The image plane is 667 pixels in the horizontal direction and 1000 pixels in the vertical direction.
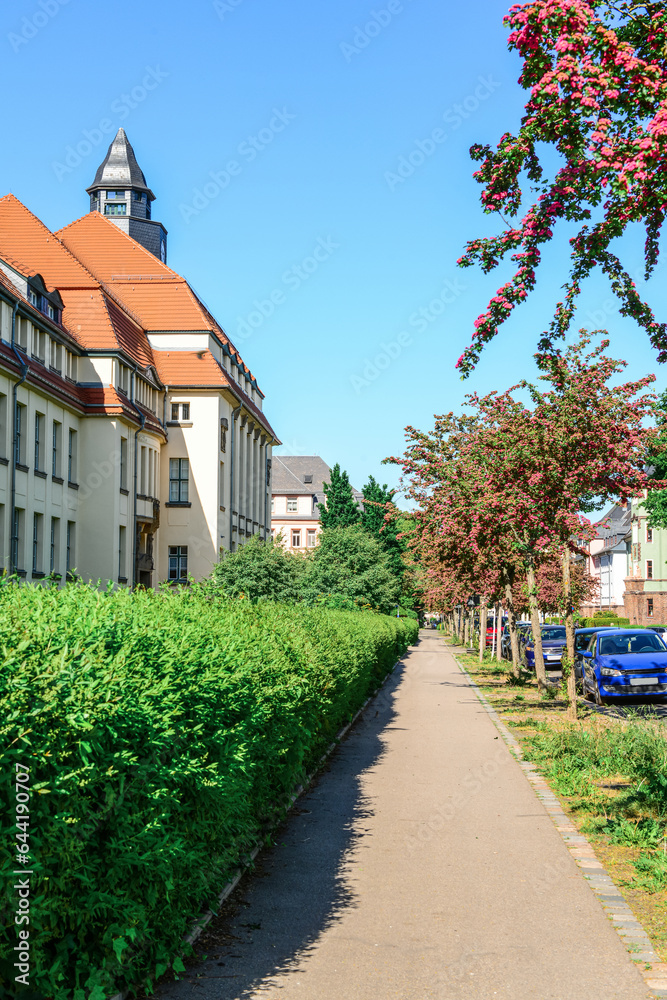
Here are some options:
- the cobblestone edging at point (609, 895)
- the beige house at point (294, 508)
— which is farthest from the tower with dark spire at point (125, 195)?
the cobblestone edging at point (609, 895)

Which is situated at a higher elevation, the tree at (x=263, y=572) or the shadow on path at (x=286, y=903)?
the tree at (x=263, y=572)

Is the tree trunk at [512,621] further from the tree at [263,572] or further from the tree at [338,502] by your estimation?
the tree at [338,502]

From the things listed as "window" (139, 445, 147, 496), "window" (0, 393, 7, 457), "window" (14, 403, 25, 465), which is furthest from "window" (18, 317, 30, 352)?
"window" (139, 445, 147, 496)

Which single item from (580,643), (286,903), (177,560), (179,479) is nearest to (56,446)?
(179,479)

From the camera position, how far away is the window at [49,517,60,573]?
36.8 m

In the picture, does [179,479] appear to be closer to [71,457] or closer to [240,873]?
[71,457]

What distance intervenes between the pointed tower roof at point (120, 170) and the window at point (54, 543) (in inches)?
1314

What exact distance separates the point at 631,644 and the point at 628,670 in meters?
1.33

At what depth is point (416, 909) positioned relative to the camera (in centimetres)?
630

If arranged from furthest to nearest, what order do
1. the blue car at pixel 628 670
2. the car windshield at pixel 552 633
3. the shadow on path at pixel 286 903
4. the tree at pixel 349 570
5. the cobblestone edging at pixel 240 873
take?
the tree at pixel 349 570, the car windshield at pixel 552 633, the blue car at pixel 628 670, the cobblestone edging at pixel 240 873, the shadow on path at pixel 286 903

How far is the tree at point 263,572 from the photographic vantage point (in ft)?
100

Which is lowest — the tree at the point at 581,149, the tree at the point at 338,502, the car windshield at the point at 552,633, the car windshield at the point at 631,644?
the car windshield at the point at 552,633

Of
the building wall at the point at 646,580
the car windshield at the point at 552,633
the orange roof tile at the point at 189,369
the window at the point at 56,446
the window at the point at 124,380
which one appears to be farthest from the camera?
the building wall at the point at 646,580

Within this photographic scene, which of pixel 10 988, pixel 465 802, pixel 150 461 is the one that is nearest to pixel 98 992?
pixel 10 988
